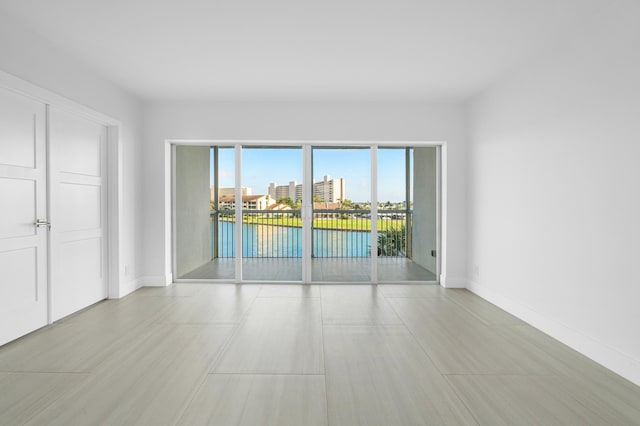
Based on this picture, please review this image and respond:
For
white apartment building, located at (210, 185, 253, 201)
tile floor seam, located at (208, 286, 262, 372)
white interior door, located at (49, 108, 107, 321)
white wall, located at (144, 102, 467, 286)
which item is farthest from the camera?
white apartment building, located at (210, 185, 253, 201)

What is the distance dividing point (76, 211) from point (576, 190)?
15.8 feet

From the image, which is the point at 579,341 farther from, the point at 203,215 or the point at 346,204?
the point at 203,215

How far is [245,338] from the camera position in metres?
3.00

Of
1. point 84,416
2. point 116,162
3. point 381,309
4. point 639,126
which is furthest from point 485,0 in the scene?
point 116,162

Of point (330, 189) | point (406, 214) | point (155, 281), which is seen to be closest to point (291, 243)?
point (330, 189)

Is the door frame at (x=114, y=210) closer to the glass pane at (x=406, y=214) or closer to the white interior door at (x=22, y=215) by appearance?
the white interior door at (x=22, y=215)

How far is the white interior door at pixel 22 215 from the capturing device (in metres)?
2.82

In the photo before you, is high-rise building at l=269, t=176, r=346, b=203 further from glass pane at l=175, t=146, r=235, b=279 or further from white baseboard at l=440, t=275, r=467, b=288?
white baseboard at l=440, t=275, r=467, b=288

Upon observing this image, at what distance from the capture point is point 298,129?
4.87 meters

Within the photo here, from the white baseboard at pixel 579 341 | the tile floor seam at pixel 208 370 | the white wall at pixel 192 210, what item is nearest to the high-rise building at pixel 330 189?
the white wall at pixel 192 210

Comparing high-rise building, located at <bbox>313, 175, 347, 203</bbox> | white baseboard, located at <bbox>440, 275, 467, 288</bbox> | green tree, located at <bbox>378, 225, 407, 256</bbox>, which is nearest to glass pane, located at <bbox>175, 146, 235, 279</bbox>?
high-rise building, located at <bbox>313, 175, 347, 203</bbox>

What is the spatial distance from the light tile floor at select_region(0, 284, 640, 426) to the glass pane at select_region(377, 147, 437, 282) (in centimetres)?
133

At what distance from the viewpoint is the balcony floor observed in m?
5.11

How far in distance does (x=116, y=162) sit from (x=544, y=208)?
476cm
